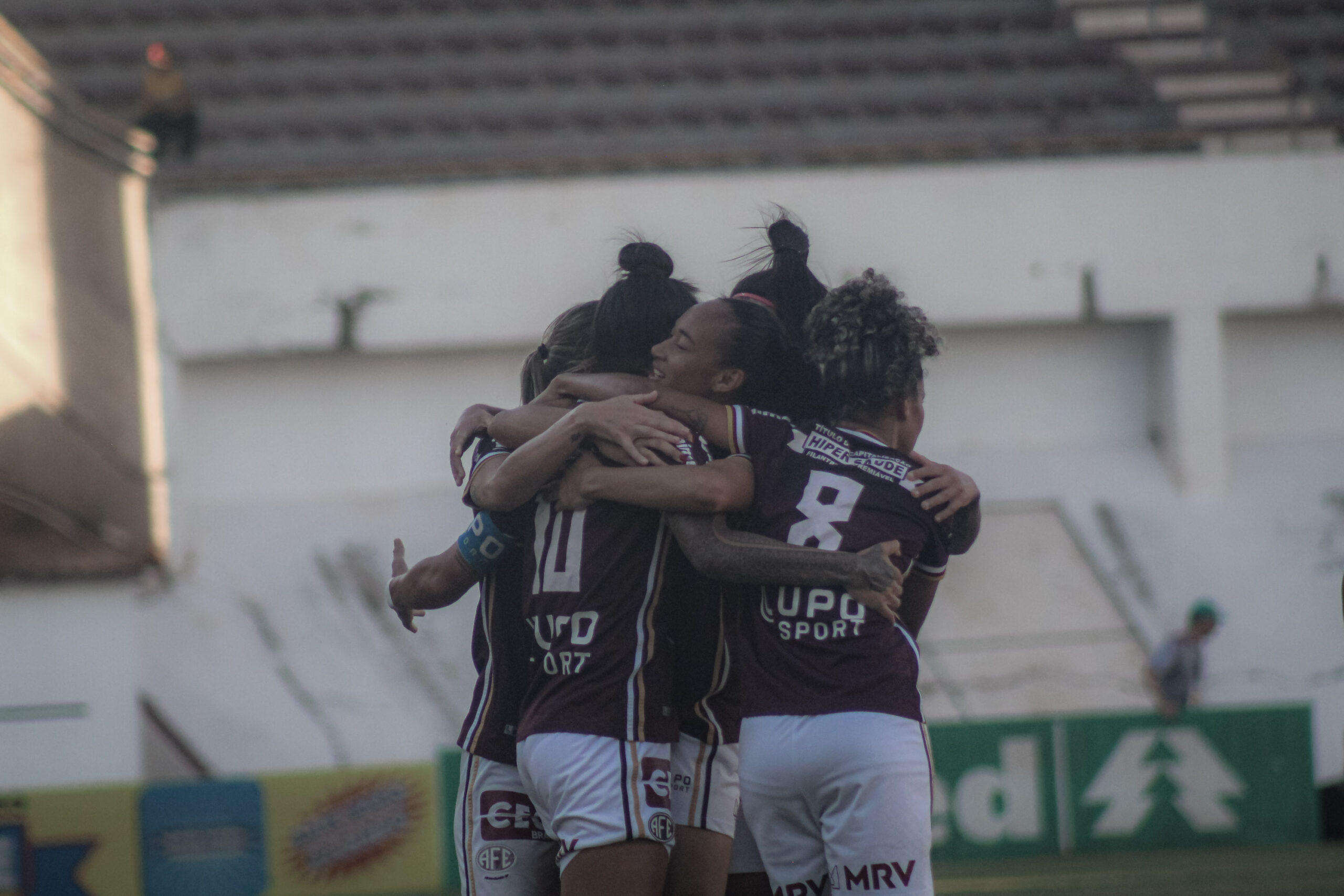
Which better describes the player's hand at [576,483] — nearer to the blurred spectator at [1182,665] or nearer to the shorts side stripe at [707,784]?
the shorts side stripe at [707,784]

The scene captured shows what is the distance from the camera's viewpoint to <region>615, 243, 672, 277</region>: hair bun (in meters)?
3.16

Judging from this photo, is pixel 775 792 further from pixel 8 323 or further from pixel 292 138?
pixel 292 138

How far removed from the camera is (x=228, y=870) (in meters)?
7.46

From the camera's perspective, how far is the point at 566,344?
11.2 ft

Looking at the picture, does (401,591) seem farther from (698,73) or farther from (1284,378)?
(1284,378)

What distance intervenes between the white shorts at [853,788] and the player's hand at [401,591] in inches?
34.0

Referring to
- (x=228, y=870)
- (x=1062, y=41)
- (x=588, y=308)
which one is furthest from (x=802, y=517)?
(x=1062, y=41)

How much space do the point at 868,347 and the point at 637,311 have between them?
514mm

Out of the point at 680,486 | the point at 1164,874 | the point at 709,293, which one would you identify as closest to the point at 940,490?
the point at 680,486

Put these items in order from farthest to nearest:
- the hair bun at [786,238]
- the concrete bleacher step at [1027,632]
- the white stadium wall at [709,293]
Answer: the white stadium wall at [709,293], the concrete bleacher step at [1027,632], the hair bun at [786,238]

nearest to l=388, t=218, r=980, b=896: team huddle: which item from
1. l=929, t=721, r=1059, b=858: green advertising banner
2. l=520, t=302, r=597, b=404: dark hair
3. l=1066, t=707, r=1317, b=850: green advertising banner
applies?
l=520, t=302, r=597, b=404: dark hair

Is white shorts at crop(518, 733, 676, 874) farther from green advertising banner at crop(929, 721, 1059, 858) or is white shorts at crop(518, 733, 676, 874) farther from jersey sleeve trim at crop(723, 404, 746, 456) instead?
green advertising banner at crop(929, 721, 1059, 858)

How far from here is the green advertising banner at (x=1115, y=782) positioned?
8656 millimetres

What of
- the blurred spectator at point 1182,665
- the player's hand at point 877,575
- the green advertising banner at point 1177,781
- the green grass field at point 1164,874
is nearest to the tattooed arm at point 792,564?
the player's hand at point 877,575
